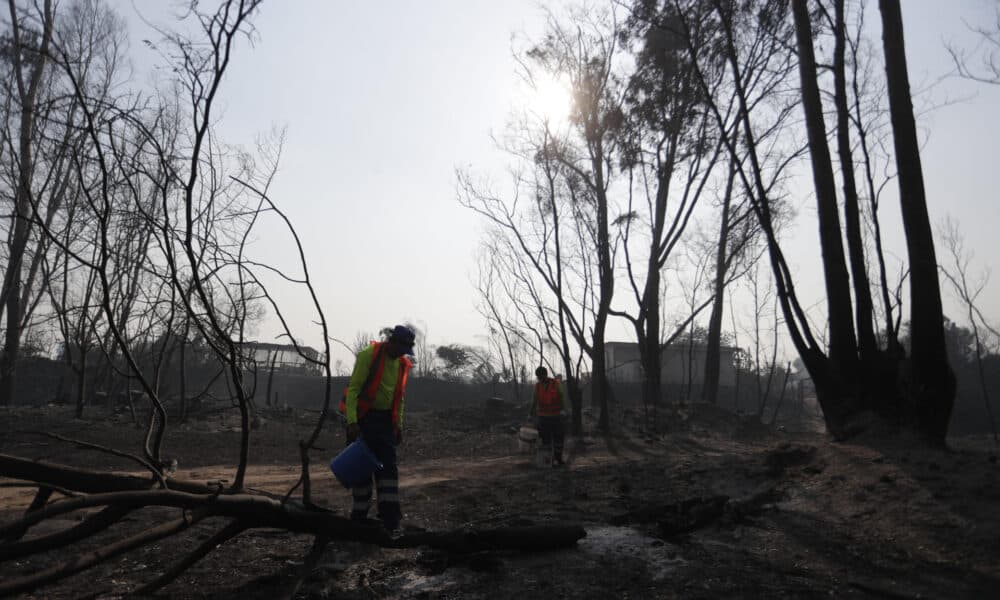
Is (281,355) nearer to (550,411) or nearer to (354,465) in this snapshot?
(550,411)

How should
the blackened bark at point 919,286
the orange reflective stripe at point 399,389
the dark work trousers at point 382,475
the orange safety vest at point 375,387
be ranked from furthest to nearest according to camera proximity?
the blackened bark at point 919,286
the orange reflective stripe at point 399,389
the orange safety vest at point 375,387
the dark work trousers at point 382,475

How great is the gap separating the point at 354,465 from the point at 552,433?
6.45m

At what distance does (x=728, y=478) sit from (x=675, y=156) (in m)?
12.9

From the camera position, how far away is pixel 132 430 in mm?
14812

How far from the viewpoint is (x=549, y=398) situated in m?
10.8

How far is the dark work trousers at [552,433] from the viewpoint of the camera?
1086cm

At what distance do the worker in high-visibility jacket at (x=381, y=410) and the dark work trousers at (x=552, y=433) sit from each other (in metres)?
5.78

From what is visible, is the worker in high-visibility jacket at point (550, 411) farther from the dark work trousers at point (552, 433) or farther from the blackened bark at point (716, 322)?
the blackened bark at point (716, 322)

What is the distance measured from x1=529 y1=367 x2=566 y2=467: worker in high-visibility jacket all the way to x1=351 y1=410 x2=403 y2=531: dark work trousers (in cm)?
559

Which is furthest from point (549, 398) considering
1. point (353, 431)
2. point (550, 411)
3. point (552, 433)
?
point (353, 431)

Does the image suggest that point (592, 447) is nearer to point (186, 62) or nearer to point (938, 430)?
point (938, 430)

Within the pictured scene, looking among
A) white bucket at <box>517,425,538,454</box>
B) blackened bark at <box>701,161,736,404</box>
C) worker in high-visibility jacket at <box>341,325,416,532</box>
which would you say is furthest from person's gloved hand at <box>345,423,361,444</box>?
blackened bark at <box>701,161,736,404</box>

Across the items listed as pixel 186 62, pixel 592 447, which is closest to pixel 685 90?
pixel 592 447

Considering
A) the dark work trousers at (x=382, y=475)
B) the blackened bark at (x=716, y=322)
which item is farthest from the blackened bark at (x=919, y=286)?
Result: the blackened bark at (x=716, y=322)
